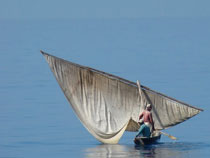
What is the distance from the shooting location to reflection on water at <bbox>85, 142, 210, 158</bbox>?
37.1 metres

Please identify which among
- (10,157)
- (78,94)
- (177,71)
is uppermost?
(177,71)

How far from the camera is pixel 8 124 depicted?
4700cm

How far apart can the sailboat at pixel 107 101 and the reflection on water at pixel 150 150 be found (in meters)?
1.05

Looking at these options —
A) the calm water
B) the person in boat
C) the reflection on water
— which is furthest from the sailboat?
the person in boat

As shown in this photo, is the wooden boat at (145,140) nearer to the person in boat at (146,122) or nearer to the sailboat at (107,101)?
the person in boat at (146,122)

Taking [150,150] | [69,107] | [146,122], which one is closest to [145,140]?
[146,122]

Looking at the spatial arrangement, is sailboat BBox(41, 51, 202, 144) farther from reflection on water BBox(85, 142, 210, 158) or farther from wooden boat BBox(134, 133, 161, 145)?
wooden boat BBox(134, 133, 161, 145)

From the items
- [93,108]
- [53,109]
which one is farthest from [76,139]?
[53,109]

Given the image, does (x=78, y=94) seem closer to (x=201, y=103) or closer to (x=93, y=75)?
(x=93, y=75)

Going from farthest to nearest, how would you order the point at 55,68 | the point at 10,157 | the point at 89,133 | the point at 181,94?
the point at 181,94 < the point at 89,133 < the point at 55,68 < the point at 10,157

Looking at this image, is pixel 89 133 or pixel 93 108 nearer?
pixel 93 108

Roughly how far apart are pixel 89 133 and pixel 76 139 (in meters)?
2.20

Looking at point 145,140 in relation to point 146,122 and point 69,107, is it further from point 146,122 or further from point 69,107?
point 69,107

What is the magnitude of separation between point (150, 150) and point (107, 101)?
4.06m
